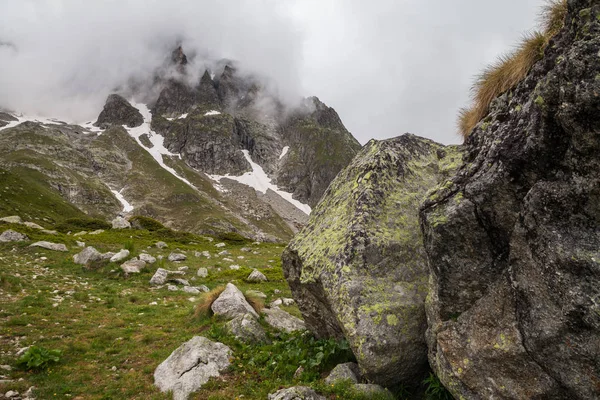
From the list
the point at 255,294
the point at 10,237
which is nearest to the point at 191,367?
the point at 255,294

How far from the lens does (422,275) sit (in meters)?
9.60

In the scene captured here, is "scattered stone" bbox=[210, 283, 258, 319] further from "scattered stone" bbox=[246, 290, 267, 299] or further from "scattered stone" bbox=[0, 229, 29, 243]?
"scattered stone" bbox=[0, 229, 29, 243]

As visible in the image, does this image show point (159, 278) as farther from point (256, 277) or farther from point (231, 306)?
point (231, 306)

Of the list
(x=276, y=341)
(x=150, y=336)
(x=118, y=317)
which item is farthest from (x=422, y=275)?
(x=118, y=317)

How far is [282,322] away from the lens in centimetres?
1477

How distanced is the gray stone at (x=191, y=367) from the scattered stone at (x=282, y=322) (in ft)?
11.3

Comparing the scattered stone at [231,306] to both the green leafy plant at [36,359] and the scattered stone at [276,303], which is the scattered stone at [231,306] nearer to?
the scattered stone at [276,303]

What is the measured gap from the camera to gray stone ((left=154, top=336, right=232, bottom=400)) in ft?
31.7

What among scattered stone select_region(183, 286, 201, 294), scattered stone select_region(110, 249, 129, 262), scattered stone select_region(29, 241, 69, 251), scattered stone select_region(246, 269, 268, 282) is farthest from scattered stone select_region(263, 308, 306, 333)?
scattered stone select_region(29, 241, 69, 251)

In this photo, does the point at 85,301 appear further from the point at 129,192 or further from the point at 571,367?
the point at 129,192

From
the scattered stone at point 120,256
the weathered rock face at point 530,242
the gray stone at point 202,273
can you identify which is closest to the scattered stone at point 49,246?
the scattered stone at point 120,256

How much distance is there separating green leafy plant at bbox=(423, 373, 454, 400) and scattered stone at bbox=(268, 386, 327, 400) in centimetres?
267

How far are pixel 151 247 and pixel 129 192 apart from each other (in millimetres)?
170598

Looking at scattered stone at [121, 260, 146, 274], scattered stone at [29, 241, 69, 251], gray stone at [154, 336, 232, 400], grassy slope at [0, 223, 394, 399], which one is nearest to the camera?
gray stone at [154, 336, 232, 400]
